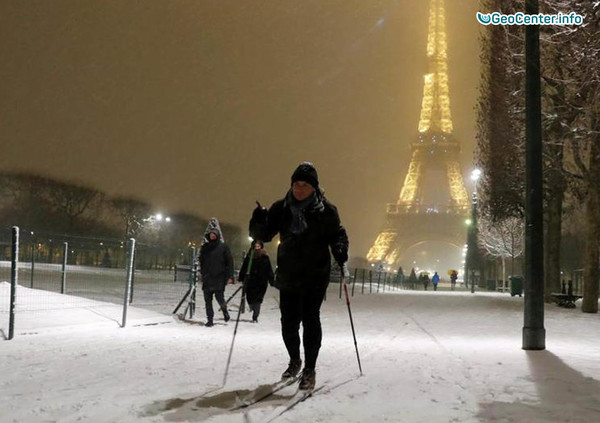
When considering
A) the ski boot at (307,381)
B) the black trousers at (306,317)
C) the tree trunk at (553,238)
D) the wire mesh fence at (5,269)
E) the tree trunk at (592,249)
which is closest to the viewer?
the ski boot at (307,381)

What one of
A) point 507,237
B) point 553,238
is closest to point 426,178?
point 507,237

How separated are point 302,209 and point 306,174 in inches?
11.8

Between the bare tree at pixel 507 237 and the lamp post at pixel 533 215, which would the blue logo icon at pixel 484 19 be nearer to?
the lamp post at pixel 533 215

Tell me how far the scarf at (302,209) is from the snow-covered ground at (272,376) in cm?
133

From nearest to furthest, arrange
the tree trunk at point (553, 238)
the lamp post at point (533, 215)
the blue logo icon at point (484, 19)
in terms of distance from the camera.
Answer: the lamp post at point (533, 215) < the blue logo icon at point (484, 19) < the tree trunk at point (553, 238)

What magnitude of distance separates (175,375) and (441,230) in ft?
251

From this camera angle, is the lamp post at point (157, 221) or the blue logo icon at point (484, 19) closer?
the blue logo icon at point (484, 19)

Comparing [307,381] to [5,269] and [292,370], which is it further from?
[5,269]

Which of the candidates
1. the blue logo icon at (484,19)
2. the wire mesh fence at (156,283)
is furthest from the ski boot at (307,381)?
the blue logo icon at (484,19)

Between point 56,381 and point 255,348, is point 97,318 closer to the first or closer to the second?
point 255,348

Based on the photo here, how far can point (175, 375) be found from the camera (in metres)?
5.59

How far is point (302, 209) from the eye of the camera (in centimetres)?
530

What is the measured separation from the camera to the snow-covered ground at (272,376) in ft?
14.0

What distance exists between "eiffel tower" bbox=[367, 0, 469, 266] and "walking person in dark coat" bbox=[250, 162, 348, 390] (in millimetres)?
68033
